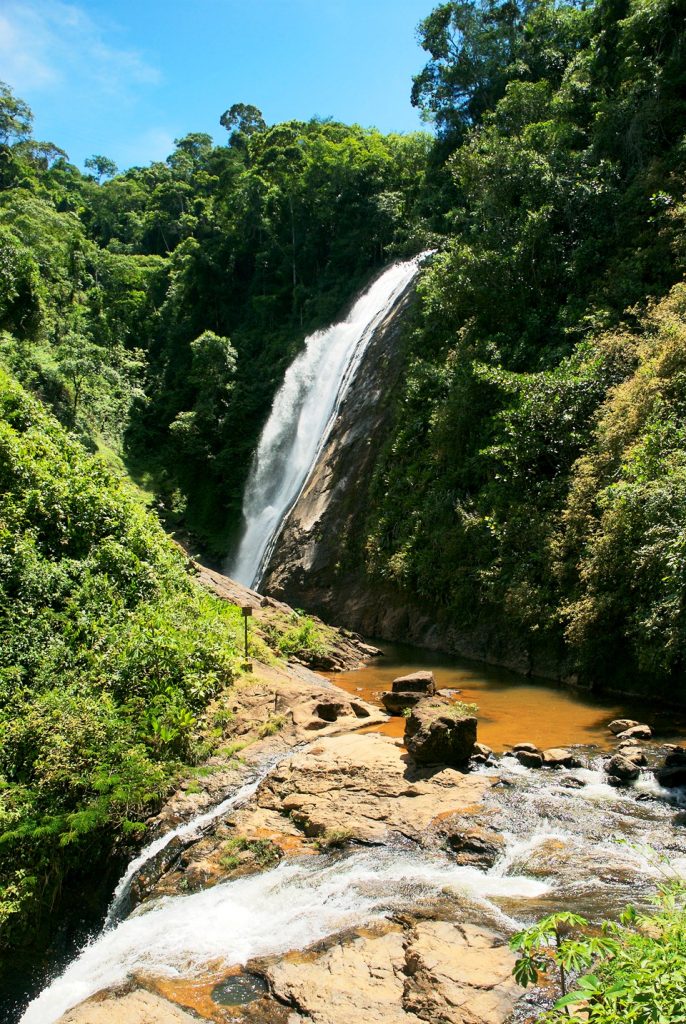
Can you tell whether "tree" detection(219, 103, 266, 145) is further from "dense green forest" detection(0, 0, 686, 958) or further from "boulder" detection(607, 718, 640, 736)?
"boulder" detection(607, 718, 640, 736)

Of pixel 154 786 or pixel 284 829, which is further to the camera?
pixel 154 786

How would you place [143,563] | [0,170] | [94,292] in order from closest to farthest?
[143,563] < [94,292] < [0,170]

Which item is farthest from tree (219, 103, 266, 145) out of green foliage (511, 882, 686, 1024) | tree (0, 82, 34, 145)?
green foliage (511, 882, 686, 1024)

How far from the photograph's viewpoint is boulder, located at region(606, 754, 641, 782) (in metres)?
7.59

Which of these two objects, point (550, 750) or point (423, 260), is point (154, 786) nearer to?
point (550, 750)

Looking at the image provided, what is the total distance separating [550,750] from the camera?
841 cm

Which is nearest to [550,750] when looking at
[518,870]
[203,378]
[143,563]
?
[518,870]

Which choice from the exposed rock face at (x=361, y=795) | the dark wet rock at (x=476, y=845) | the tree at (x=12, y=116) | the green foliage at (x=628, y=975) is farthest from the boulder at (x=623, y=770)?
the tree at (x=12, y=116)

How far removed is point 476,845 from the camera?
5941 millimetres

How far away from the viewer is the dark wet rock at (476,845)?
5773 millimetres

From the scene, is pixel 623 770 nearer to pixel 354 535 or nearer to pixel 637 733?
pixel 637 733

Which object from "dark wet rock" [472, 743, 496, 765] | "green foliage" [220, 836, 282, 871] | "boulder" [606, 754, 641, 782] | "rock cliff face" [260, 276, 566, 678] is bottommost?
"green foliage" [220, 836, 282, 871]

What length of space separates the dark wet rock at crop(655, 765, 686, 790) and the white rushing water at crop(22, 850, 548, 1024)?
2615mm

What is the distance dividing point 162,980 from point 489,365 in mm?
15228
